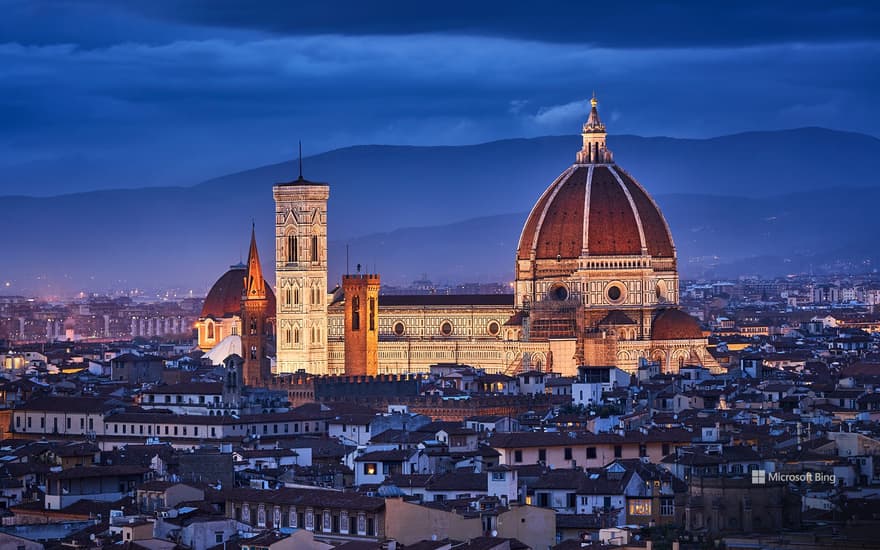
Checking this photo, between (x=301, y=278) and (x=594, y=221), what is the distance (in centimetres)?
1475

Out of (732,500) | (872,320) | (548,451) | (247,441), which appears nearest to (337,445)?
(247,441)

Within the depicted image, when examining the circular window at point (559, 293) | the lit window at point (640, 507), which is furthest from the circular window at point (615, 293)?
the lit window at point (640, 507)

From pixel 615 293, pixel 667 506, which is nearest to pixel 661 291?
pixel 615 293

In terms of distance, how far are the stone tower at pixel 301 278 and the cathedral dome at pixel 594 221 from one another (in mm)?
10925

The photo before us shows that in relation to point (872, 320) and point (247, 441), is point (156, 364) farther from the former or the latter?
point (872, 320)

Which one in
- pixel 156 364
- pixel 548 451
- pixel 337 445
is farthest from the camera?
pixel 156 364

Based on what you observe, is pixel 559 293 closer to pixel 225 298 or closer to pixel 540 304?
pixel 540 304

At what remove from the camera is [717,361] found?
129 m

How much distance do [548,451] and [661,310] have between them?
2740 inches

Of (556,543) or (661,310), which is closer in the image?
(556,543)

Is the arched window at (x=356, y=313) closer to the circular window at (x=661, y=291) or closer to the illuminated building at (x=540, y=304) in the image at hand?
the illuminated building at (x=540, y=304)

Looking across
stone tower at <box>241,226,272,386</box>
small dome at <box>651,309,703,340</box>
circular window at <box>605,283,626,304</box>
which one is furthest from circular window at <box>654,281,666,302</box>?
stone tower at <box>241,226,272,386</box>

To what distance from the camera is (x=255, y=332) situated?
125938 mm

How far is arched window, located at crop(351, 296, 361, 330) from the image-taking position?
130 meters
